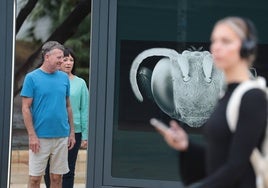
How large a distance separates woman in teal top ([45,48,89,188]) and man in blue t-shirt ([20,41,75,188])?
52cm

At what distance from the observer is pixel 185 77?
6918 mm

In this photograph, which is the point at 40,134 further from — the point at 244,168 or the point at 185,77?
the point at 244,168

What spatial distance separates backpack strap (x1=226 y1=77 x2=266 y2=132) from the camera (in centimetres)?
298

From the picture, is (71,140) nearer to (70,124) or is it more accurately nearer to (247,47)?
(70,124)

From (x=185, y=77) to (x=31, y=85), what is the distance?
53.6 inches

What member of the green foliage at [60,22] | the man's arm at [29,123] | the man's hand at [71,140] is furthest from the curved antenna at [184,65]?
the green foliage at [60,22]

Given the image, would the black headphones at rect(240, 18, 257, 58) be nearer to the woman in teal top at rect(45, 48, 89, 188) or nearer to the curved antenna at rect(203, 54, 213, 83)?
the curved antenna at rect(203, 54, 213, 83)

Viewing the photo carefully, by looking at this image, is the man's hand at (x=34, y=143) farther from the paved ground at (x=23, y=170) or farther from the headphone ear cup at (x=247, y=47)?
the headphone ear cup at (x=247, y=47)

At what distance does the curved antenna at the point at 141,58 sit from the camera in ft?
22.7

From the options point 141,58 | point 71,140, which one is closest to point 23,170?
point 71,140

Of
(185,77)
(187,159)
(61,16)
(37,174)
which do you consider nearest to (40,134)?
(37,174)

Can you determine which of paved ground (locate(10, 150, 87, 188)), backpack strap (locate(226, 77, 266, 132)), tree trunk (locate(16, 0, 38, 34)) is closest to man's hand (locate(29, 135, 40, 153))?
paved ground (locate(10, 150, 87, 188))

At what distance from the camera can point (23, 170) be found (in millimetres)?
10000

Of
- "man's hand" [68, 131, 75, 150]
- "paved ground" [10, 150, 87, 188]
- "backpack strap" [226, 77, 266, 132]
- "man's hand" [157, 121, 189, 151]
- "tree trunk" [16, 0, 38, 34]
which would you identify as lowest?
"paved ground" [10, 150, 87, 188]
